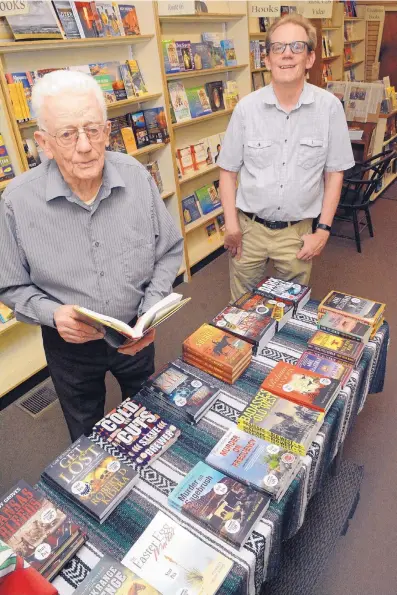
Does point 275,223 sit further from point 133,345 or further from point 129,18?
point 129,18

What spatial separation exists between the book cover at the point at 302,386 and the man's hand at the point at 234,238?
3.20 ft

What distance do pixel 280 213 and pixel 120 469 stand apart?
4.94 ft

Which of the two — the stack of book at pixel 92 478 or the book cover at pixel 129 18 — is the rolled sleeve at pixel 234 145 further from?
the stack of book at pixel 92 478

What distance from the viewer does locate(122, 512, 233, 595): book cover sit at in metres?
0.99

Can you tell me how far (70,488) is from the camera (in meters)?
1.20

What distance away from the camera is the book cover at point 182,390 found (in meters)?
1.45

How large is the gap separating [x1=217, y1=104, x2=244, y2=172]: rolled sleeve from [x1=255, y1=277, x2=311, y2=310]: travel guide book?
693mm

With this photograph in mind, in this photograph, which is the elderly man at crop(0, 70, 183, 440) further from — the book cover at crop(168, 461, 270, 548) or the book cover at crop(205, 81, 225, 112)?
the book cover at crop(205, 81, 225, 112)

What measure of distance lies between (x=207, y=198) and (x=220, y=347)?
9.15 feet

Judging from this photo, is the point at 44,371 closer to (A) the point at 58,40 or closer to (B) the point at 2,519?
(B) the point at 2,519


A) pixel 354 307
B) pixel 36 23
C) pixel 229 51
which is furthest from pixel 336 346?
pixel 229 51

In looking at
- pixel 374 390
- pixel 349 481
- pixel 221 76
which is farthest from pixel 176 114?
pixel 349 481

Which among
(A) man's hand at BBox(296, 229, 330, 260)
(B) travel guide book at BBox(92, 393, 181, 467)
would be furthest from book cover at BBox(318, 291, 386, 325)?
(B) travel guide book at BBox(92, 393, 181, 467)

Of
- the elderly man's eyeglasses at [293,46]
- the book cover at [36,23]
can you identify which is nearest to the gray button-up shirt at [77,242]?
the elderly man's eyeglasses at [293,46]
